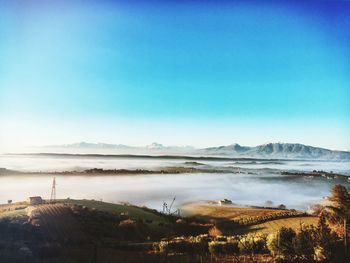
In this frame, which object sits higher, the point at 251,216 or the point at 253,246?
the point at 253,246

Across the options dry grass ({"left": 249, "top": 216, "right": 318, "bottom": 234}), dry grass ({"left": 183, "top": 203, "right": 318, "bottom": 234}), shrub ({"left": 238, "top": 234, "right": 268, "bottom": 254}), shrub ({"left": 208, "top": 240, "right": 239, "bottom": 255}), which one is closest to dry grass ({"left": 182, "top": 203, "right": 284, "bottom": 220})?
dry grass ({"left": 183, "top": 203, "right": 318, "bottom": 234})

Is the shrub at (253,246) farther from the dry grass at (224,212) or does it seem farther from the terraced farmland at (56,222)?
the dry grass at (224,212)

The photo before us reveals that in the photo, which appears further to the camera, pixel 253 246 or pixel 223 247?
pixel 253 246

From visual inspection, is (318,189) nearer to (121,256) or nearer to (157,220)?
(157,220)

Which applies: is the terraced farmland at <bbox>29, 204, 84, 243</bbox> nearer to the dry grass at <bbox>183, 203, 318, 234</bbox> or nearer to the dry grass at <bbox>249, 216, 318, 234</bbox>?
the dry grass at <bbox>183, 203, 318, 234</bbox>

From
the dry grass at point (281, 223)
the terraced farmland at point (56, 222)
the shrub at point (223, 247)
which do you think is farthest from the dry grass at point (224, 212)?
the shrub at point (223, 247)

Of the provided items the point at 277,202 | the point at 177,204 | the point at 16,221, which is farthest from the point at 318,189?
the point at 16,221

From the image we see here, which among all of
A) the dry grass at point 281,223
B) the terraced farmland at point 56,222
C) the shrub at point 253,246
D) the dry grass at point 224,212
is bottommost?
the dry grass at point 224,212

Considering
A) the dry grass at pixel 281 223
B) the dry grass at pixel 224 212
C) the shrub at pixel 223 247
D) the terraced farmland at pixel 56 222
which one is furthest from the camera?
the dry grass at pixel 224 212

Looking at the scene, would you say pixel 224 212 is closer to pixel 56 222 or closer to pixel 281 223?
pixel 281 223

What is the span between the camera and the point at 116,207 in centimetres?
5225

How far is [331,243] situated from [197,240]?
7.79 metres

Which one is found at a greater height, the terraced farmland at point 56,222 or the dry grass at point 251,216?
the terraced farmland at point 56,222

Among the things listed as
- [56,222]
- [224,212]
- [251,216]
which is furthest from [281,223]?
[56,222]
